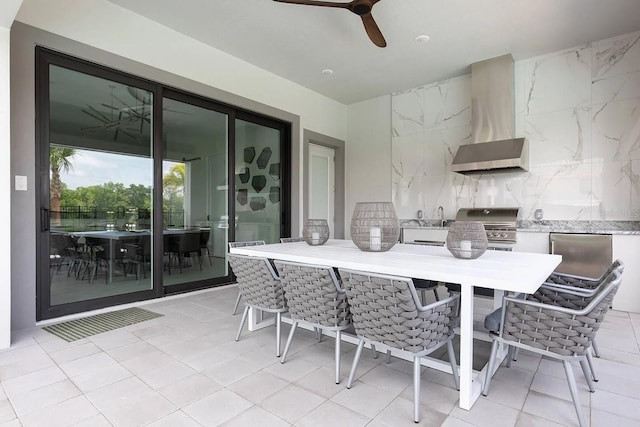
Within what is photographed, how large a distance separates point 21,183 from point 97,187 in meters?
0.61

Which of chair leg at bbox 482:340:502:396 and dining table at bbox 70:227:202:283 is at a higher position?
dining table at bbox 70:227:202:283

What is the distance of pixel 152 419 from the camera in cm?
165

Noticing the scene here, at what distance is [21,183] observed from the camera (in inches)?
110

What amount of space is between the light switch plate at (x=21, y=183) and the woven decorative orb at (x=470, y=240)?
3.43m

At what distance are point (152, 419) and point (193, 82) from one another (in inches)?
139

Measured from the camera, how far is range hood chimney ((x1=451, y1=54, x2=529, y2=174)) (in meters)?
4.27

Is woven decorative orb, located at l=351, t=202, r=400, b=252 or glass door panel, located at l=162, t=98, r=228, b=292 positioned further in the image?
glass door panel, located at l=162, t=98, r=228, b=292

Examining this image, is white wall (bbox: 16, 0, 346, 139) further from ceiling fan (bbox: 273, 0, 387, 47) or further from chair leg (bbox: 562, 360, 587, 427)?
chair leg (bbox: 562, 360, 587, 427)

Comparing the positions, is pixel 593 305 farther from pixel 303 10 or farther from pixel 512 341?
pixel 303 10

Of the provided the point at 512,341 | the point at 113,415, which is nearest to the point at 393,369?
the point at 512,341

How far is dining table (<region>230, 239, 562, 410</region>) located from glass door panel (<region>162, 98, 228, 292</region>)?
216cm

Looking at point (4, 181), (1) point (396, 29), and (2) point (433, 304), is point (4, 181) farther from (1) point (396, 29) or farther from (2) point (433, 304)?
(1) point (396, 29)

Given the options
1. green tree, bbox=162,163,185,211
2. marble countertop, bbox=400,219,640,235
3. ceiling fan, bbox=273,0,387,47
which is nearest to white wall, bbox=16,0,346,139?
green tree, bbox=162,163,185,211

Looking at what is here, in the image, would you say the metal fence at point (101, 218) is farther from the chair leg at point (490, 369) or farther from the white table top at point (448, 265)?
the chair leg at point (490, 369)
